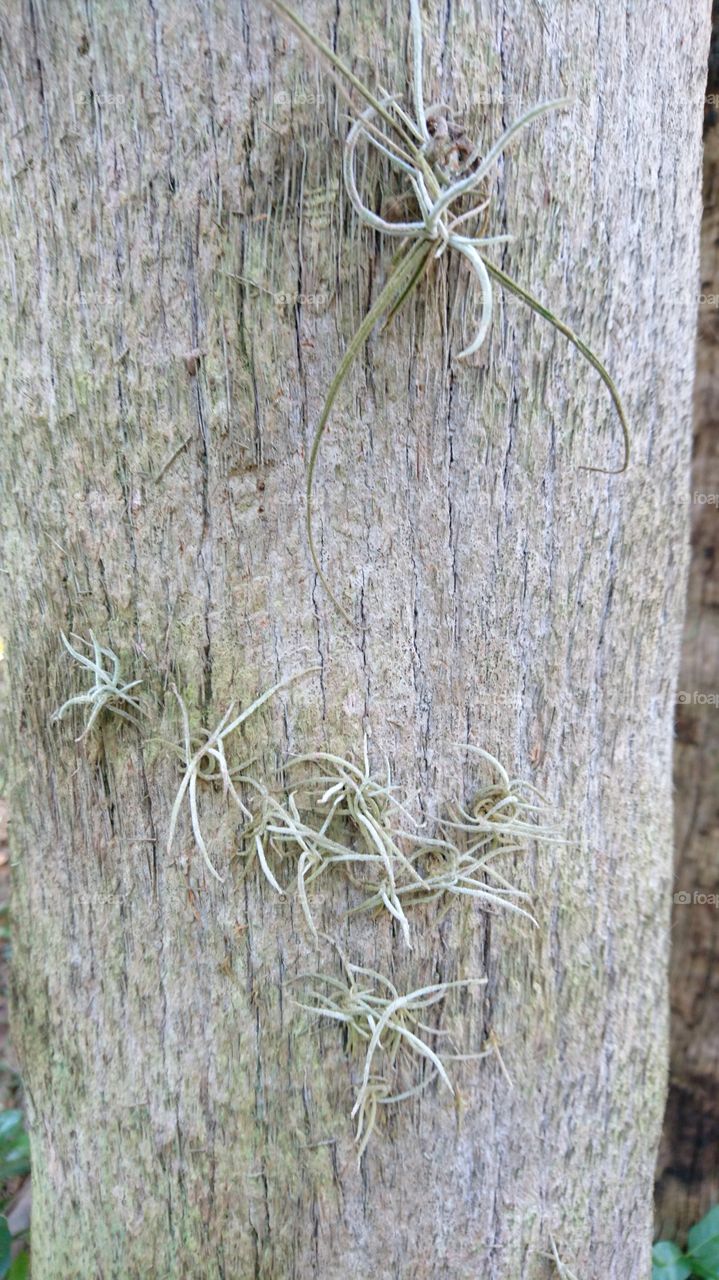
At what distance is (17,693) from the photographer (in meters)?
0.97

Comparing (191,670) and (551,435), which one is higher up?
(551,435)

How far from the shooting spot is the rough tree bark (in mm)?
762

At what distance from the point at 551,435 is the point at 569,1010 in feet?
2.17

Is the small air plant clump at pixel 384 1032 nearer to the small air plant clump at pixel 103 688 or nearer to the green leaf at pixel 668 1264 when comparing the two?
the small air plant clump at pixel 103 688

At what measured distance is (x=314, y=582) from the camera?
2.70ft

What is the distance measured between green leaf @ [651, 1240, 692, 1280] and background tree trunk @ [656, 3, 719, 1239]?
31 centimetres

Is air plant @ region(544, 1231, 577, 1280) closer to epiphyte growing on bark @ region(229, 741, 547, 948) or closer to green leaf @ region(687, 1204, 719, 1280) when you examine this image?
epiphyte growing on bark @ region(229, 741, 547, 948)

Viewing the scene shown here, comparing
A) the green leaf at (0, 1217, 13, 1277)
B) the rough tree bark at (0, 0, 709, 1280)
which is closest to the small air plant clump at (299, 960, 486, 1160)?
the rough tree bark at (0, 0, 709, 1280)

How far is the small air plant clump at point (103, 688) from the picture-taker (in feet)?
2.84

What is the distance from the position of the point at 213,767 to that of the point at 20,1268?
1342mm

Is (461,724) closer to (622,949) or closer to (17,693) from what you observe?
(622,949)

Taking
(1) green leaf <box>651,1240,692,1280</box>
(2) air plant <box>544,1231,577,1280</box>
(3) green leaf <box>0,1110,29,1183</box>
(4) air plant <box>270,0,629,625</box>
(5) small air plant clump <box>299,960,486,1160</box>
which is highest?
(4) air plant <box>270,0,629,625</box>

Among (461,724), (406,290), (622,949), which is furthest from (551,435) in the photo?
(622,949)

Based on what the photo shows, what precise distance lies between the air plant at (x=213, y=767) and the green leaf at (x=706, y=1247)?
1.40 metres
